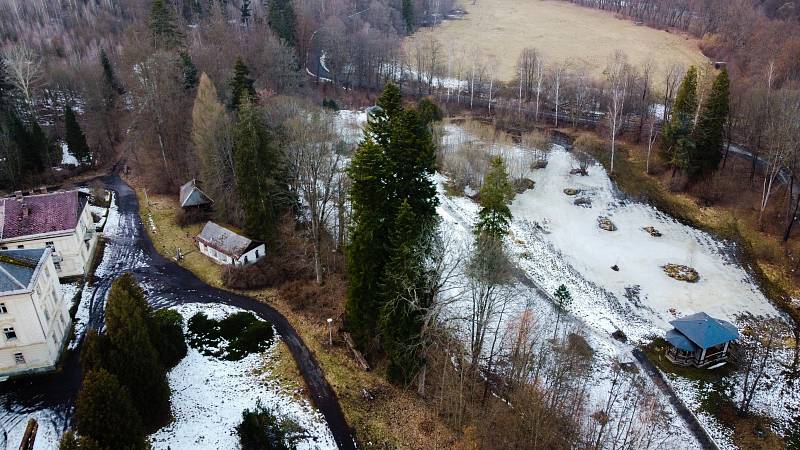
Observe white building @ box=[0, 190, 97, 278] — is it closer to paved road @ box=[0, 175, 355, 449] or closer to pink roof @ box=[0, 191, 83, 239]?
pink roof @ box=[0, 191, 83, 239]

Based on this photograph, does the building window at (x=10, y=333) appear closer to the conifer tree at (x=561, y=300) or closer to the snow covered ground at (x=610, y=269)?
the snow covered ground at (x=610, y=269)

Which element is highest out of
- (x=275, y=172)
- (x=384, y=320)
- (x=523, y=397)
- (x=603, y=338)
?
(x=275, y=172)

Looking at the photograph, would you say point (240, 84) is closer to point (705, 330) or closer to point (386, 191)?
point (386, 191)

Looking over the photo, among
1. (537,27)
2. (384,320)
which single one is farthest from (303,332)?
(537,27)

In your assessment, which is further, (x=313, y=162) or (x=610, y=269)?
(x=610, y=269)

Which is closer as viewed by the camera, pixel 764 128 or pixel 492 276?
pixel 492 276

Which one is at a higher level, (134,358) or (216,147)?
(216,147)

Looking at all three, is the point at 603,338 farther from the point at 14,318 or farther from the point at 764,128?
the point at 14,318

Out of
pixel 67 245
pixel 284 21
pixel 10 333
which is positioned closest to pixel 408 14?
pixel 284 21
